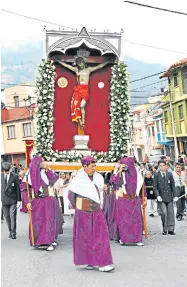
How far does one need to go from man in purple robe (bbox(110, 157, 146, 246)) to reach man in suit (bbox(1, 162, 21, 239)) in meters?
2.50

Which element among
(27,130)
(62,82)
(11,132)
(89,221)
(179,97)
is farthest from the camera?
(11,132)

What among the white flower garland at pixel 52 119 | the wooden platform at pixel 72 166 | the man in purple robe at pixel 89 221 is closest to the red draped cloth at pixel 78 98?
the white flower garland at pixel 52 119

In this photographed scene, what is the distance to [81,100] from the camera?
1434 cm

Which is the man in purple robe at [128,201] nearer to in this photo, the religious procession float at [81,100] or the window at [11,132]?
the religious procession float at [81,100]

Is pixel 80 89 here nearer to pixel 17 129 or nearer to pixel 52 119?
pixel 52 119

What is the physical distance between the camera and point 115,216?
1077 cm

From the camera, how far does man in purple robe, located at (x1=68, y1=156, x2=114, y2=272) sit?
7.80 m

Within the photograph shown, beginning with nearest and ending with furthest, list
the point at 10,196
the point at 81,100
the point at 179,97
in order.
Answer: the point at 10,196, the point at 81,100, the point at 179,97

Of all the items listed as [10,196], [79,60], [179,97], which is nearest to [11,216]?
[10,196]

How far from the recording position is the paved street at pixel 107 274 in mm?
6914

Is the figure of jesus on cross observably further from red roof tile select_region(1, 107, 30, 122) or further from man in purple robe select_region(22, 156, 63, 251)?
red roof tile select_region(1, 107, 30, 122)

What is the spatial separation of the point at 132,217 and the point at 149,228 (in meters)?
2.20

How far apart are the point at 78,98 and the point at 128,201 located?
15.5 ft

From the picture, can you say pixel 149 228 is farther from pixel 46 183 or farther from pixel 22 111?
pixel 22 111
